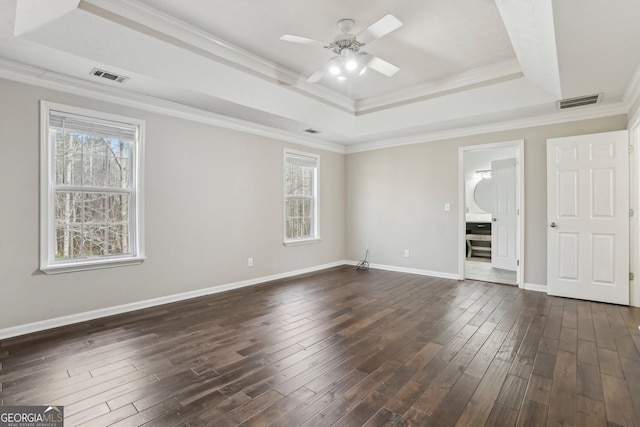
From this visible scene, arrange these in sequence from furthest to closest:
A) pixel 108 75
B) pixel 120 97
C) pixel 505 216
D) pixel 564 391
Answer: pixel 505 216 < pixel 120 97 < pixel 108 75 < pixel 564 391

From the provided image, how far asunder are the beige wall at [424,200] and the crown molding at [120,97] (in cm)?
210

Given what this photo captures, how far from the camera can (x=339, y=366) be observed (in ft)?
7.52

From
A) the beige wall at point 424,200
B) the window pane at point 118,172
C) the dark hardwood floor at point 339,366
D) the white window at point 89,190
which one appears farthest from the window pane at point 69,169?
the beige wall at point 424,200

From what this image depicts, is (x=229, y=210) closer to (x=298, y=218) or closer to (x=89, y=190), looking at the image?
(x=298, y=218)

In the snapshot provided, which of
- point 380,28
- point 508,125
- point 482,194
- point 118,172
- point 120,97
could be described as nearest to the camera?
point 380,28

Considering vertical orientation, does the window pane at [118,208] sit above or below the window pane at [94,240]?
above

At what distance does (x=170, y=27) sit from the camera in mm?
3043

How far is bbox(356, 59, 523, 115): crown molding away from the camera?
3.98 metres

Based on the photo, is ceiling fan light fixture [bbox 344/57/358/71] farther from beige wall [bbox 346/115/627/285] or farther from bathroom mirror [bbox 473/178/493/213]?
bathroom mirror [bbox 473/178/493/213]

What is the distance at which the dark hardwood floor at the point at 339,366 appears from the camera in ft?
5.81

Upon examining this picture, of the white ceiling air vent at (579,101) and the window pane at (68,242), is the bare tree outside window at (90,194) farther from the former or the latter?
the white ceiling air vent at (579,101)

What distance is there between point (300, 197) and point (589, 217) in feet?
13.8

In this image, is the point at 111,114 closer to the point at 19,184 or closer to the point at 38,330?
the point at 19,184

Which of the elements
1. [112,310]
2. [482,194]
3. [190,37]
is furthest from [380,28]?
[482,194]
